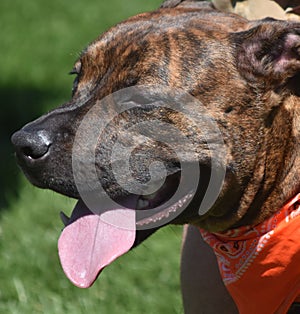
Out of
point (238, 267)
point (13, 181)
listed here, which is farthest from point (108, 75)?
point (13, 181)

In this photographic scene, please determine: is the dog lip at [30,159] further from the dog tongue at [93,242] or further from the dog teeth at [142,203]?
the dog teeth at [142,203]

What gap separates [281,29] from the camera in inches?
144

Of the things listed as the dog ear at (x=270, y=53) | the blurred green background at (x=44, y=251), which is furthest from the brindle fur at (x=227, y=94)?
the blurred green background at (x=44, y=251)

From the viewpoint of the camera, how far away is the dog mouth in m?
3.67

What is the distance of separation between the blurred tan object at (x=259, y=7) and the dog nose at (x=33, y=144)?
155 centimetres

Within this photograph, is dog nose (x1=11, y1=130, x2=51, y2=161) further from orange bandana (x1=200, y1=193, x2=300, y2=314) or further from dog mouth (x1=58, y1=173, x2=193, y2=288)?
orange bandana (x1=200, y1=193, x2=300, y2=314)

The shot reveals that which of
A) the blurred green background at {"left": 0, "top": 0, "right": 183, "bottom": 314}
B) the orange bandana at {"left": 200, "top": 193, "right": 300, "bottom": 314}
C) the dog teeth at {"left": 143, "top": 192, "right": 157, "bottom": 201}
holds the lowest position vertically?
the blurred green background at {"left": 0, "top": 0, "right": 183, "bottom": 314}

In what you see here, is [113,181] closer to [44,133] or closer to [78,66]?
[44,133]

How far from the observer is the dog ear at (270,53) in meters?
3.68

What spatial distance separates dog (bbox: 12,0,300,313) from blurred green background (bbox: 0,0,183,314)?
52.9 inches

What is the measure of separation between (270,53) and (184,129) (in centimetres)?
50

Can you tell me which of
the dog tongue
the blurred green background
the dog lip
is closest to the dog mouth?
the dog tongue

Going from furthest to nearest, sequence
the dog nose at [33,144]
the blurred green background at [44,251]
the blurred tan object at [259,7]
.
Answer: the blurred green background at [44,251] → the blurred tan object at [259,7] → the dog nose at [33,144]

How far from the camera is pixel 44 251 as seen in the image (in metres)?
5.50
